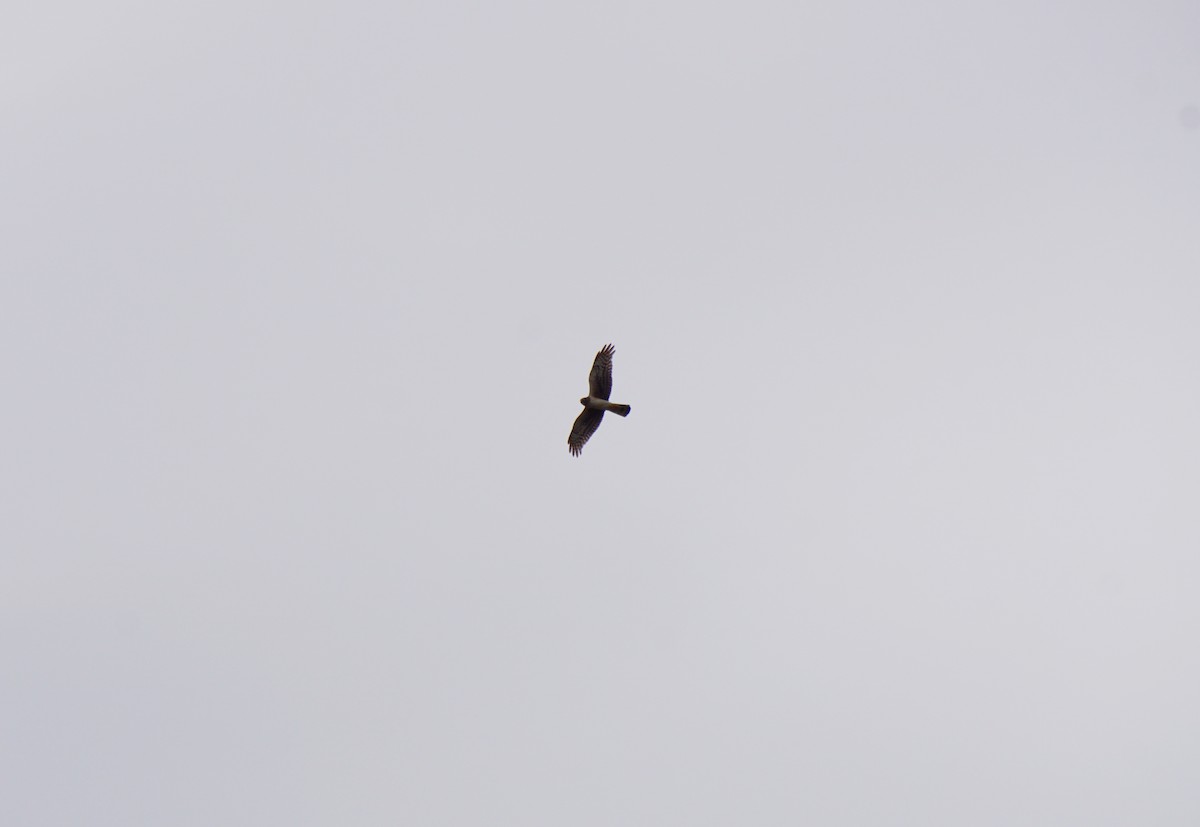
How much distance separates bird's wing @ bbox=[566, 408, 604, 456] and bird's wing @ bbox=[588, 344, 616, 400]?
640 millimetres

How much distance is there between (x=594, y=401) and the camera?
263 ft

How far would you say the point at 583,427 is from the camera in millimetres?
80688

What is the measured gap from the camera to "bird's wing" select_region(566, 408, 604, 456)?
80.4m

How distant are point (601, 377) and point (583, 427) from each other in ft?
6.06

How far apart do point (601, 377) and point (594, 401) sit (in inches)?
34.3

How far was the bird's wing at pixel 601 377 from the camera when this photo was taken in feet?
263

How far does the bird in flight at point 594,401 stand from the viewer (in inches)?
3157

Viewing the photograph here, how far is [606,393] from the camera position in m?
80.6

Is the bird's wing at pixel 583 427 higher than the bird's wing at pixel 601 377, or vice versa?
the bird's wing at pixel 601 377

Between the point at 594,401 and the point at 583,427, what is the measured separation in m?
1.11

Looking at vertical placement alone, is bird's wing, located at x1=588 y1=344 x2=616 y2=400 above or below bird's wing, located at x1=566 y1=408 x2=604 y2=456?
above

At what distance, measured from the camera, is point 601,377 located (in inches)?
3162
